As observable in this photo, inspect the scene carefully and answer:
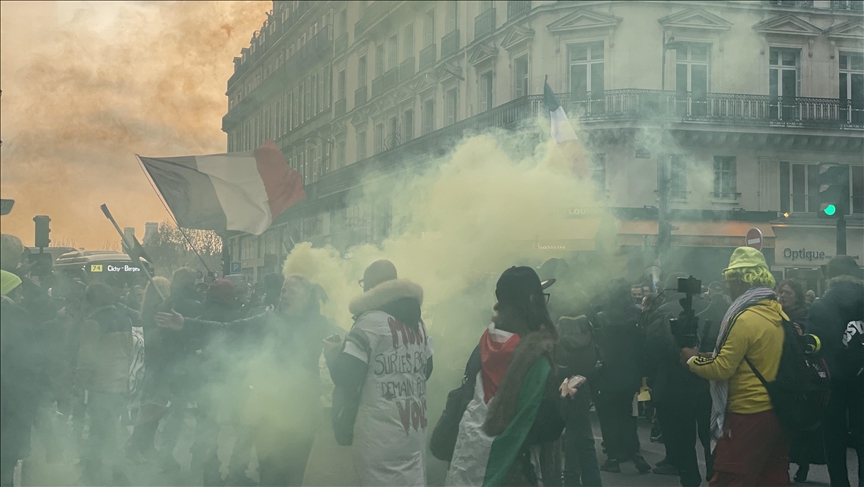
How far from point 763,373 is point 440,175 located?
514cm

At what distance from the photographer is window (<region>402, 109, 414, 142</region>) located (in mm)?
30306

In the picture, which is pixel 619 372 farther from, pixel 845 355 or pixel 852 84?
pixel 852 84

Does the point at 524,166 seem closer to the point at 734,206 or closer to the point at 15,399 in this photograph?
the point at 15,399

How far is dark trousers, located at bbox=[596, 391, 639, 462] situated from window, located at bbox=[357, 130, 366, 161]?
88.7ft

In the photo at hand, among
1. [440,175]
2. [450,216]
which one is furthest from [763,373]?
[440,175]

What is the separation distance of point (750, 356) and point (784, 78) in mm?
20859

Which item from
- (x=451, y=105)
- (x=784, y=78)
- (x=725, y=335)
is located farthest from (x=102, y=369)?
(x=451, y=105)

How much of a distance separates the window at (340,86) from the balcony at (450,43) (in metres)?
10.0

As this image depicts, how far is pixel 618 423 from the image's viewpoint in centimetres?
786

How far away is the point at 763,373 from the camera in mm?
4391

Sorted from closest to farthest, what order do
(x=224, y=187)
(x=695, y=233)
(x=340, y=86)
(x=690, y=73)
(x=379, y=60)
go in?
(x=224, y=187) < (x=695, y=233) < (x=690, y=73) < (x=379, y=60) < (x=340, y=86)

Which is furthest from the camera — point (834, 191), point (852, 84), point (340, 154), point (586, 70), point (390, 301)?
point (340, 154)

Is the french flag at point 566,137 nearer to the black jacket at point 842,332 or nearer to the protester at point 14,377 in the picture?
the black jacket at point 842,332

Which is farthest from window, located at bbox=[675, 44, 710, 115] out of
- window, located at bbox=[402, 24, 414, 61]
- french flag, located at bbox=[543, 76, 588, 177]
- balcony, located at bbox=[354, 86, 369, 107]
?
balcony, located at bbox=[354, 86, 369, 107]
